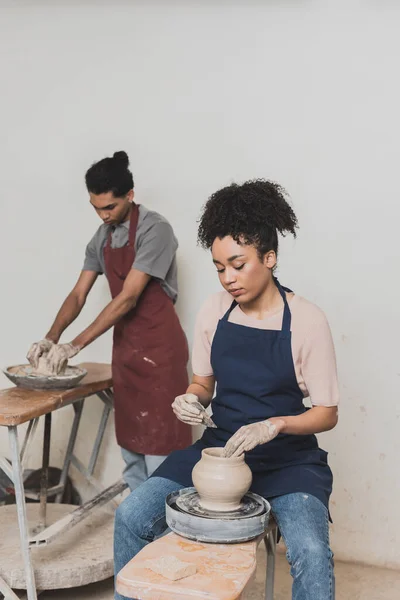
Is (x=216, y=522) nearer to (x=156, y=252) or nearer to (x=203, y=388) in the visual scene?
(x=203, y=388)

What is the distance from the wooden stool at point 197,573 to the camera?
1.56 metres

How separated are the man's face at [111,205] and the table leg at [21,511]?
104 centimetres

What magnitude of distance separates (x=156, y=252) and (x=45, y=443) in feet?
3.33

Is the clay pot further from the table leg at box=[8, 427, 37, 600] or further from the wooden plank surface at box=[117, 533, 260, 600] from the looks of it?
the table leg at box=[8, 427, 37, 600]

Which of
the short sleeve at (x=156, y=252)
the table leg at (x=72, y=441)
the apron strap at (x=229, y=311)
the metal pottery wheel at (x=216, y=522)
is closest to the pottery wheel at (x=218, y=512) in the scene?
the metal pottery wheel at (x=216, y=522)

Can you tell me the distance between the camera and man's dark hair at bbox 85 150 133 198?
9.89ft

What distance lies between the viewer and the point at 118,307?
120 inches

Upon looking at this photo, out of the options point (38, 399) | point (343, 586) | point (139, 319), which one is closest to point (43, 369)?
point (38, 399)

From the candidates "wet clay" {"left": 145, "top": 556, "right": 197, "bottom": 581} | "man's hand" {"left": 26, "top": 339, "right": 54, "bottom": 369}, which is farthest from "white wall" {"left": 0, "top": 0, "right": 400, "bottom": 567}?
"wet clay" {"left": 145, "top": 556, "right": 197, "bottom": 581}

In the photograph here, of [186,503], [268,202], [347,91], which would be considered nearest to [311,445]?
[186,503]

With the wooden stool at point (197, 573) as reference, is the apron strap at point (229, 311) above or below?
above

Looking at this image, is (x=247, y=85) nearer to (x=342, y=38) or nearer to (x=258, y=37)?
(x=258, y=37)

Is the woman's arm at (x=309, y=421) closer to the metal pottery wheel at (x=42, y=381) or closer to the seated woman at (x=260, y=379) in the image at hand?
the seated woman at (x=260, y=379)

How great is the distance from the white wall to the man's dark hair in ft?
1.74
